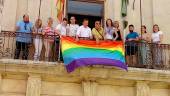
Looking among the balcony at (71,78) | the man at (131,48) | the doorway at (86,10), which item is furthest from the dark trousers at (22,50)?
the man at (131,48)

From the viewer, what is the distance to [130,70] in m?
15.1

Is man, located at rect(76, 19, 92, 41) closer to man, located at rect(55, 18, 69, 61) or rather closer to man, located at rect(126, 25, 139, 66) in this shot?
man, located at rect(55, 18, 69, 61)

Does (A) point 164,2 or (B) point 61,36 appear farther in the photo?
(A) point 164,2

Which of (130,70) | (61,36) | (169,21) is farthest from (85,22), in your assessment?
(169,21)

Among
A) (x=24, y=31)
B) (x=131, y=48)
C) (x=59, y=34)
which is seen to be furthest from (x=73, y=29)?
(x=131, y=48)

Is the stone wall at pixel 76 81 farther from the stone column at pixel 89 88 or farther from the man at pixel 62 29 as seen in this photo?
the man at pixel 62 29

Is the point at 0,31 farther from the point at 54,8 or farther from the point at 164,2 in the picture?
the point at 164,2

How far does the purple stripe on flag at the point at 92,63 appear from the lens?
14.7m

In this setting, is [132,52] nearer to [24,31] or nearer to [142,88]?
Result: [142,88]

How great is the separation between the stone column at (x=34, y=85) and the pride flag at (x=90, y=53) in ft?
3.13

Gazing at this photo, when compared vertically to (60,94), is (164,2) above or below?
above

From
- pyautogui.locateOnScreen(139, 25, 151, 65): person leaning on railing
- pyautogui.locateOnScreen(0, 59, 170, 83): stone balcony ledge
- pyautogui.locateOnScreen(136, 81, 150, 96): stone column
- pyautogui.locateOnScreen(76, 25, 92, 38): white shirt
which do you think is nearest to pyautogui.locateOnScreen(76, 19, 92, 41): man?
pyautogui.locateOnScreen(76, 25, 92, 38): white shirt

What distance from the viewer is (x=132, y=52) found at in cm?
1594

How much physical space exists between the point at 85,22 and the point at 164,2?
3319mm
